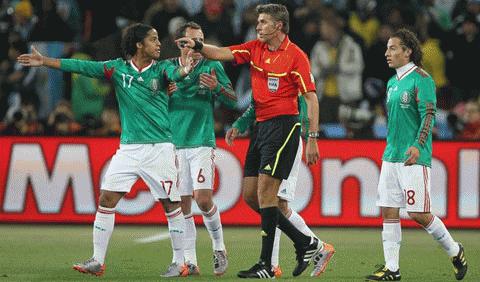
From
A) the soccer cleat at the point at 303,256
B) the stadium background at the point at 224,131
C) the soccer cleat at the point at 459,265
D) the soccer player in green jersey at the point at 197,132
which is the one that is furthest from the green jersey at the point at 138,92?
the soccer cleat at the point at 459,265

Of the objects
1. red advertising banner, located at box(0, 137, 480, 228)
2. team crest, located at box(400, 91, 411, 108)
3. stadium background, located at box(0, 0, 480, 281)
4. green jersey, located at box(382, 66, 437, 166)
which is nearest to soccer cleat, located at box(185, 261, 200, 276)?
stadium background, located at box(0, 0, 480, 281)

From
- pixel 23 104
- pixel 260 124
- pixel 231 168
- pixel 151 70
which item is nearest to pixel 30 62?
pixel 151 70

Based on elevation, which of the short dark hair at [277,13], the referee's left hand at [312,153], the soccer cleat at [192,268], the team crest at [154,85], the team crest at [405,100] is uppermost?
the short dark hair at [277,13]

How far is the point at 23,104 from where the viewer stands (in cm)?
1770

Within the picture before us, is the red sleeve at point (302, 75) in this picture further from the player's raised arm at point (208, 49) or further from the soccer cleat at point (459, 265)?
the soccer cleat at point (459, 265)

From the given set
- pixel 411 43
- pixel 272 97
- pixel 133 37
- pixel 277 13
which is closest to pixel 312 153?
pixel 272 97

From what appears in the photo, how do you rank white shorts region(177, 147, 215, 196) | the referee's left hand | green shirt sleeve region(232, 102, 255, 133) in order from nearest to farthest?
the referee's left hand
green shirt sleeve region(232, 102, 255, 133)
white shorts region(177, 147, 215, 196)

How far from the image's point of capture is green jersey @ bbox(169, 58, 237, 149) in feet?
36.5

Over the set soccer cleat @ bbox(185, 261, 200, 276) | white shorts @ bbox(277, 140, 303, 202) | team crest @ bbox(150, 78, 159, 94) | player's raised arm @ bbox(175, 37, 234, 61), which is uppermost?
player's raised arm @ bbox(175, 37, 234, 61)

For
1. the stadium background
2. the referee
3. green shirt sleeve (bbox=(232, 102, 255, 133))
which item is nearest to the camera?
the referee

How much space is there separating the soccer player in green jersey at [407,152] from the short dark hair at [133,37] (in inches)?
81.8

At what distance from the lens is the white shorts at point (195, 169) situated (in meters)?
11.1

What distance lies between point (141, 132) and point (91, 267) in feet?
3.95

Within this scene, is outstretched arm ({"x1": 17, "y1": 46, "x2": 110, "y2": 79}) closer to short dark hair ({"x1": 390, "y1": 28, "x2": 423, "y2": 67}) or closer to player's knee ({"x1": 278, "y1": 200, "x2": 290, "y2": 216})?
player's knee ({"x1": 278, "y1": 200, "x2": 290, "y2": 216})
